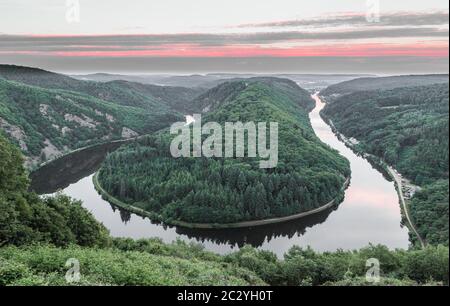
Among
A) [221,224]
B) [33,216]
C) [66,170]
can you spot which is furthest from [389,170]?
[66,170]

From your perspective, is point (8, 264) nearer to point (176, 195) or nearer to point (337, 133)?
point (176, 195)

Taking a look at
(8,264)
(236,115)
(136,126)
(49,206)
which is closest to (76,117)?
(136,126)

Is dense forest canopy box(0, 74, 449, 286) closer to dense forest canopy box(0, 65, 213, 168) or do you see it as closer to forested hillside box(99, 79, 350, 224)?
forested hillside box(99, 79, 350, 224)

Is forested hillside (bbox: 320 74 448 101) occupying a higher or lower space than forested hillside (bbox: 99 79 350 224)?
higher

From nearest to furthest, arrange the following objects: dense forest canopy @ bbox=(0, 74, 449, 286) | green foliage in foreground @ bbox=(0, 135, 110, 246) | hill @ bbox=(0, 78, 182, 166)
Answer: dense forest canopy @ bbox=(0, 74, 449, 286) < green foliage in foreground @ bbox=(0, 135, 110, 246) < hill @ bbox=(0, 78, 182, 166)

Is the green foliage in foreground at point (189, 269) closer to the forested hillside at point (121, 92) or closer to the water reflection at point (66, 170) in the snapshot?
the water reflection at point (66, 170)

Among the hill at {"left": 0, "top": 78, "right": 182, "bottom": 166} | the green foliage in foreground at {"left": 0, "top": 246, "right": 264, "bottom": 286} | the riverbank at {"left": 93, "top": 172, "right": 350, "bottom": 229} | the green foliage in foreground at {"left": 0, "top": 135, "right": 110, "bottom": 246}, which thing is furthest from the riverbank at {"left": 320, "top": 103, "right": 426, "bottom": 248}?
the hill at {"left": 0, "top": 78, "right": 182, "bottom": 166}
